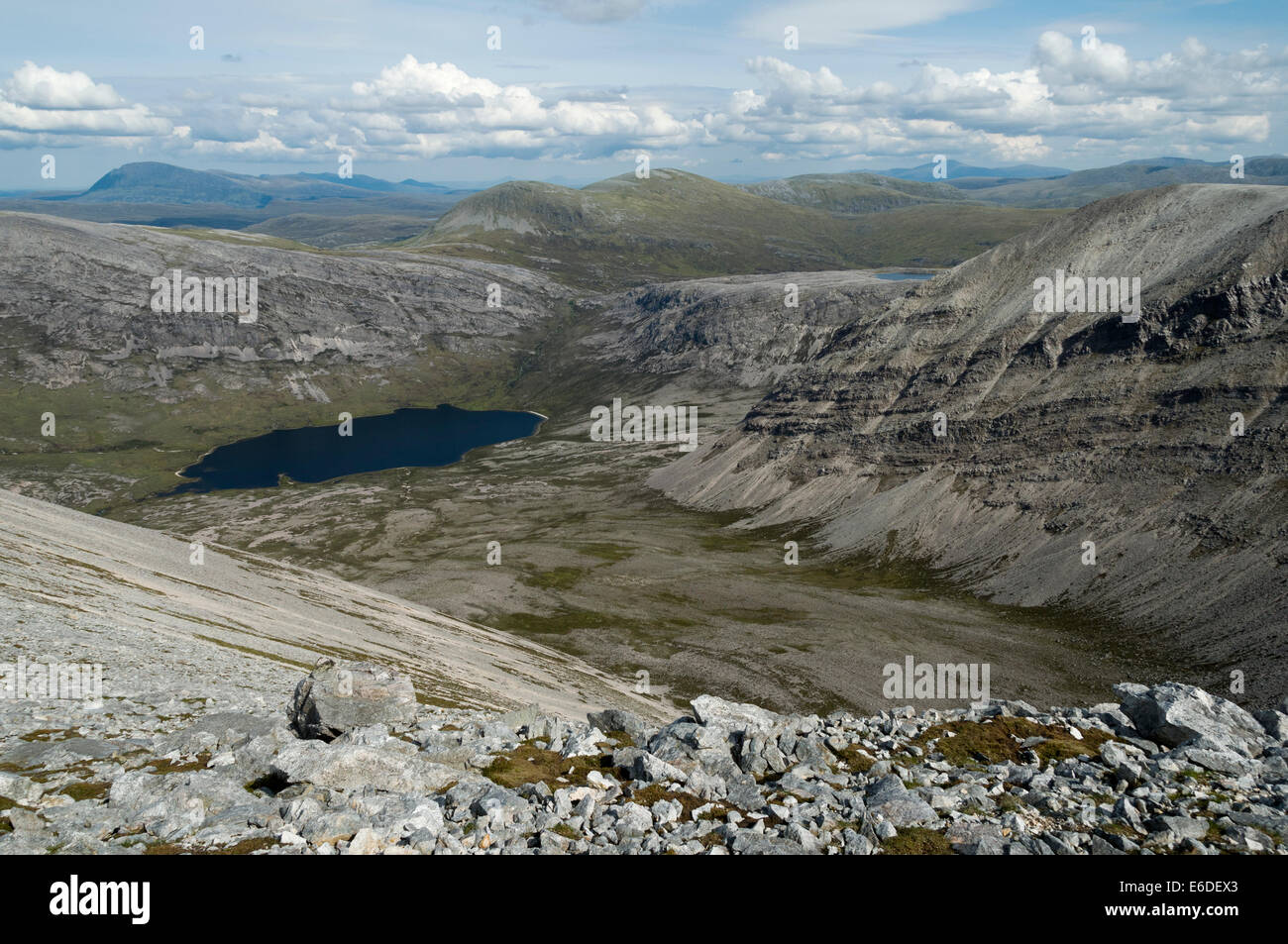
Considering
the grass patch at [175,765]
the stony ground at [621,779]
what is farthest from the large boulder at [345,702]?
the grass patch at [175,765]

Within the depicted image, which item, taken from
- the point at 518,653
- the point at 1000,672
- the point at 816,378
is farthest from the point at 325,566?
the point at 1000,672

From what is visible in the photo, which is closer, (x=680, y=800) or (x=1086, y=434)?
(x=680, y=800)

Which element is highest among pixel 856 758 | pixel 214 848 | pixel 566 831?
pixel 214 848

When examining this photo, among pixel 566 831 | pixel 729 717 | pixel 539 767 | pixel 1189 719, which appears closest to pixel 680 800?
pixel 566 831

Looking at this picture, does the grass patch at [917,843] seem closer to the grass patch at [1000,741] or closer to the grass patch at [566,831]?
the grass patch at [1000,741]

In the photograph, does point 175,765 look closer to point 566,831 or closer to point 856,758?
point 566,831
